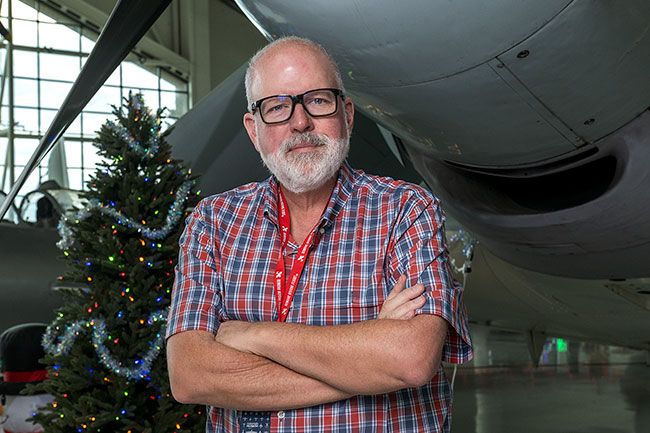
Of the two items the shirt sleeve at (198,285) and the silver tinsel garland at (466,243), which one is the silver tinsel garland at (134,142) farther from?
the shirt sleeve at (198,285)

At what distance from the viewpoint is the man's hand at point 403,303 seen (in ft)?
4.86

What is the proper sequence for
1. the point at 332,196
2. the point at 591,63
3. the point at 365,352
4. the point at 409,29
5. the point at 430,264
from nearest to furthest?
the point at 365,352, the point at 430,264, the point at 332,196, the point at 409,29, the point at 591,63

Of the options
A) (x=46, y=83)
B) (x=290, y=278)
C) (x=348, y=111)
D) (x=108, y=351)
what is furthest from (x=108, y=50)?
(x=46, y=83)

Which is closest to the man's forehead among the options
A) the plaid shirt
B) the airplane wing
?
the plaid shirt

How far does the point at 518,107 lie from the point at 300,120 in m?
1.00

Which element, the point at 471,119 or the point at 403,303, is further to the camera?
the point at 471,119

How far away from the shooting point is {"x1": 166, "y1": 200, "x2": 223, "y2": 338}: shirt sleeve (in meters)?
1.63

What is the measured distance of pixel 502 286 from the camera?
18.1ft

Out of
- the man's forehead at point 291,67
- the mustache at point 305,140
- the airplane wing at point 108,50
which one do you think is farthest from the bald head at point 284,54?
the airplane wing at point 108,50

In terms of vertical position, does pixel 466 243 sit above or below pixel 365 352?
above

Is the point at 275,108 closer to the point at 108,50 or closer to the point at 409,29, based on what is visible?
the point at 409,29

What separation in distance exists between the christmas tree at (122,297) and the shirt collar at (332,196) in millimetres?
2474

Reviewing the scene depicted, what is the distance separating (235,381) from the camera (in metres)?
1.53

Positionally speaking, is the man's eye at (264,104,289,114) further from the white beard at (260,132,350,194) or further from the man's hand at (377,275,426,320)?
the man's hand at (377,275,426,320)
